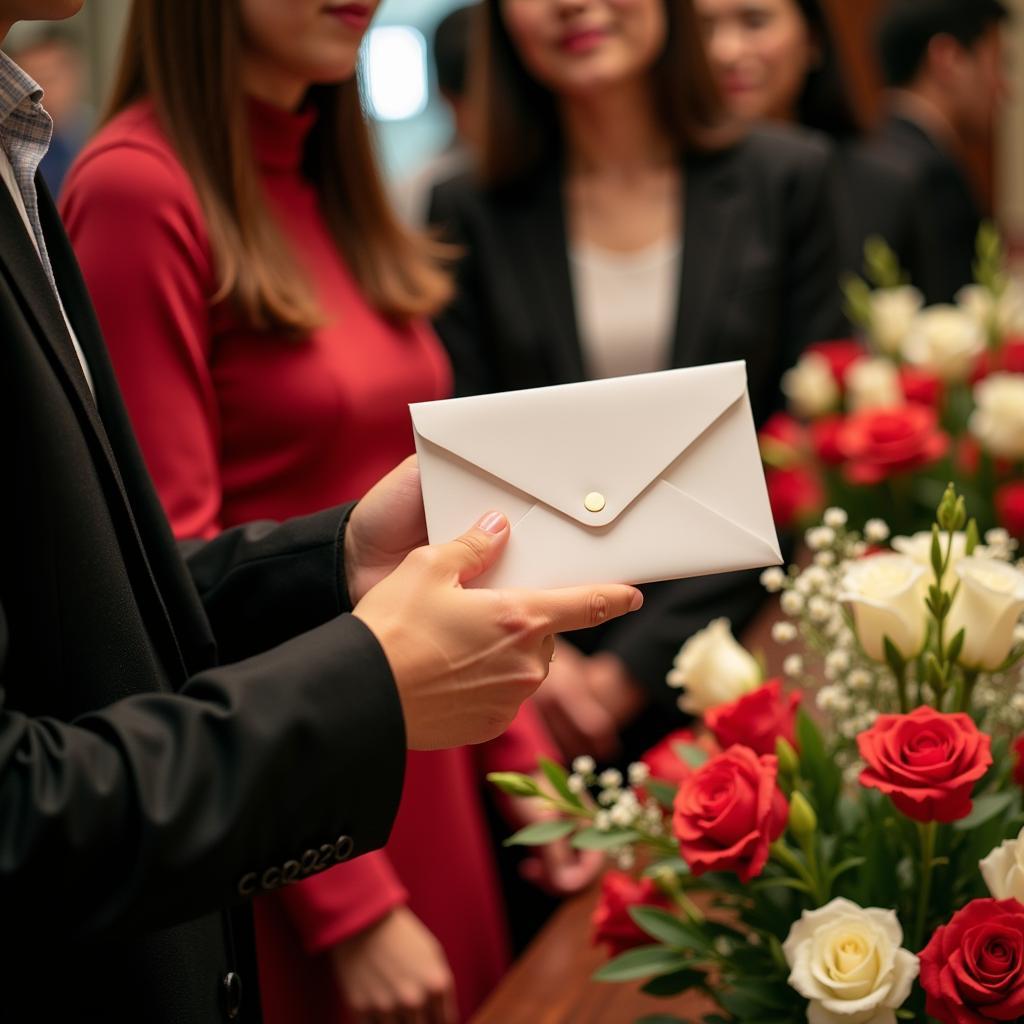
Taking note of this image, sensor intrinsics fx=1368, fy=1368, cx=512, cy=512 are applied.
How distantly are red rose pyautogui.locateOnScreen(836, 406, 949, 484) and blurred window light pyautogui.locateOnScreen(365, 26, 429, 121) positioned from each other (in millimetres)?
7450

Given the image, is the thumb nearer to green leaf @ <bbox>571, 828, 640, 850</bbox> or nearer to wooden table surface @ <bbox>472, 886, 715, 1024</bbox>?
green leaf @ <bbox>571, 828, 640, 850</bbox>

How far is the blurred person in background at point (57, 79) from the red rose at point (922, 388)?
4.05 metres

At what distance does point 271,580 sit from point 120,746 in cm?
39

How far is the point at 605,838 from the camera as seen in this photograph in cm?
109

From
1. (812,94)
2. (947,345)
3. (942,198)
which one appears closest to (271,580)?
(947,345)

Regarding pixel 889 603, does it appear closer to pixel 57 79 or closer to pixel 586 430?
pixel 586 430

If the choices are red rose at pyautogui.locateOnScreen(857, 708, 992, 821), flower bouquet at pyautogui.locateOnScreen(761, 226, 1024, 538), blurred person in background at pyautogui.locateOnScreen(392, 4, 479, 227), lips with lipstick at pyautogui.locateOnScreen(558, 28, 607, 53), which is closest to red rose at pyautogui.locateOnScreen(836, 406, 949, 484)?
flower bouquet at pyautogui.locateOnScreen(761, 226, 1024, 538)

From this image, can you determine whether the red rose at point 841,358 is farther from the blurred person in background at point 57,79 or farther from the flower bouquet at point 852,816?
the blurred person in background at point 57,79

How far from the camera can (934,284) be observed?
10.4ft

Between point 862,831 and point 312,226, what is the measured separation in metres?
0.95

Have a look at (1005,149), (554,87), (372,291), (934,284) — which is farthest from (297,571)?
(1005,149)

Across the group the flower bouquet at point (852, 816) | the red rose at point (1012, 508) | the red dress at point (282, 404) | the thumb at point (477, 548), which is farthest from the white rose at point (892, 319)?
the thumb at point (477, 548)

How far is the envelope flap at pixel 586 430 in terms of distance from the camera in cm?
95

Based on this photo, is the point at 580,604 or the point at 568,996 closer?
the point at 580,604
